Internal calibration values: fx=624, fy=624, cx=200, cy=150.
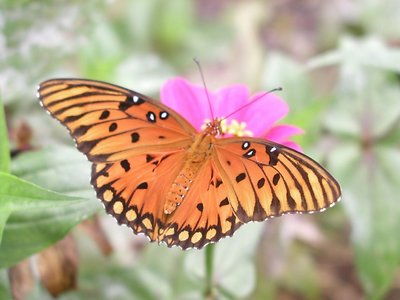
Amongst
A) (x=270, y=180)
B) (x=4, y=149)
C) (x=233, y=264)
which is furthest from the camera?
(x=233, y=264)

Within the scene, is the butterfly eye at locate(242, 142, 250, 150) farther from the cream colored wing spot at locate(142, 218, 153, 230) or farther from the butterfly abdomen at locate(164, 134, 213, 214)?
the cream colored wing spot at locate(142, 218, 153, 230)

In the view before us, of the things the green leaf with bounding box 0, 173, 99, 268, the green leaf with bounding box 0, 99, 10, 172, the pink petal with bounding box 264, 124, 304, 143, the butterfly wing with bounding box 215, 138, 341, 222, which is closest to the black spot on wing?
the butterfly wing with bounding box 215, 138, 341, 222

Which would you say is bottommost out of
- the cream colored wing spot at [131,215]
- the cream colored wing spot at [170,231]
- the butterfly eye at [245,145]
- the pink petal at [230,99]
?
the cream colored wing spot at [170,231]

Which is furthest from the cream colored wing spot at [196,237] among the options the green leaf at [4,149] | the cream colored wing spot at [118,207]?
the green leaf at [4,149]

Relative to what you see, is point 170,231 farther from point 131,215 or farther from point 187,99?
point 187,99

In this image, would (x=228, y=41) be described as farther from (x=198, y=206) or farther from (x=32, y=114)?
(x=198, y=206)

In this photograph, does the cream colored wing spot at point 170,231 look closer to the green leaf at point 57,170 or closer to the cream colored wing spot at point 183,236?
the cream colored wing spot at point 183,236

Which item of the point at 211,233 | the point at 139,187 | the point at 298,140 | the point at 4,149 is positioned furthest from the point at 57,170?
the point at 298,140
